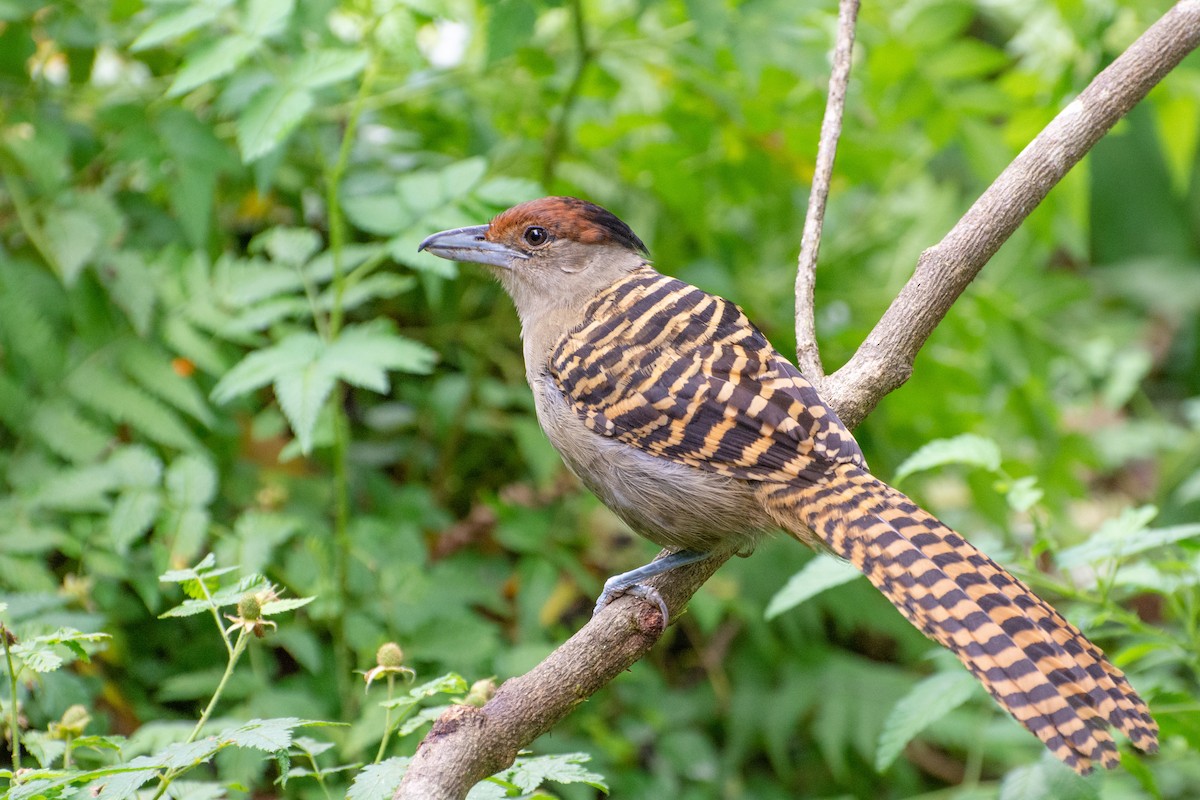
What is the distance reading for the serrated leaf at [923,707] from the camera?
8.76 feet

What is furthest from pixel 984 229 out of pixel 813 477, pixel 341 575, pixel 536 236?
pixel 341 575

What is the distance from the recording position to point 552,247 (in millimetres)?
3689

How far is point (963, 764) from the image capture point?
5.18 meters

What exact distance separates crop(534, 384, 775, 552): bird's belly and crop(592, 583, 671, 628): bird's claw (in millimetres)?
228

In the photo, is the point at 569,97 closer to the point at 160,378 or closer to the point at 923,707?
the point at 160,378

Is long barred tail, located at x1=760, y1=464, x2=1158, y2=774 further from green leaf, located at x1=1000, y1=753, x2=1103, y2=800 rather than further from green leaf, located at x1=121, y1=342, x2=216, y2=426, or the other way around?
green leaf, located at x1=121, y1=342, x2=216, y2=426

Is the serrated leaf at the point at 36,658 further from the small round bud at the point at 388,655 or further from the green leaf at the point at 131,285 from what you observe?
the green leaf at the point at 131,285

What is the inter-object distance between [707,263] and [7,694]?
8.57 ft

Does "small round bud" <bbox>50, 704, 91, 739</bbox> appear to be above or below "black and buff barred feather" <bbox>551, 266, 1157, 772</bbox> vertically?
below

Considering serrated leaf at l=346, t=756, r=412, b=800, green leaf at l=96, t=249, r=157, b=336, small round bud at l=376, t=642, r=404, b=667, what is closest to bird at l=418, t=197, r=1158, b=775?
small round bud at l=376, t=642, r=404, b=667

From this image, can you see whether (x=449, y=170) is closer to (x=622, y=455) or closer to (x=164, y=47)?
(x=622, y=455)

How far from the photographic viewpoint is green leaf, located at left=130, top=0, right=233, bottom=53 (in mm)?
3109

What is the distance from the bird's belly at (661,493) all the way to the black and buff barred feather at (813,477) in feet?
0.11

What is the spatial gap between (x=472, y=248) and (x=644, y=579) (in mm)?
1315
